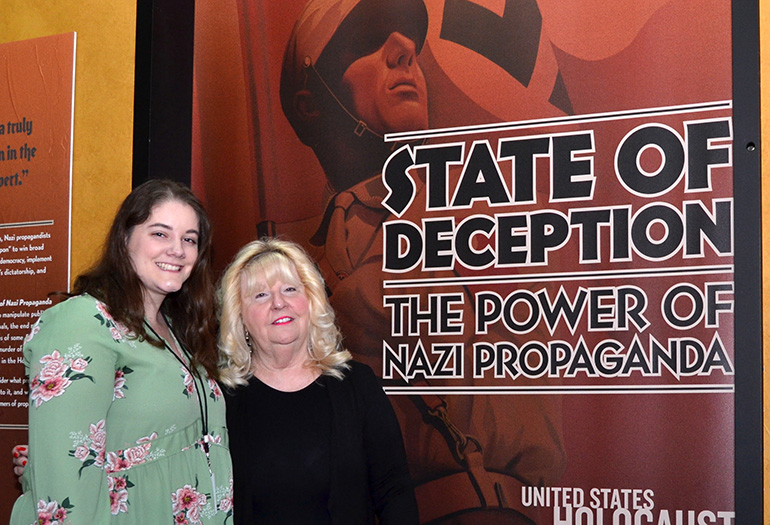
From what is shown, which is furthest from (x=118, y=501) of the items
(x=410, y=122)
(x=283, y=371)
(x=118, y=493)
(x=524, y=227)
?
(x=410, y=122)

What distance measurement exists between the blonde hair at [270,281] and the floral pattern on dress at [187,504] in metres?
0.48

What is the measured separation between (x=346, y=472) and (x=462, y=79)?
148cm

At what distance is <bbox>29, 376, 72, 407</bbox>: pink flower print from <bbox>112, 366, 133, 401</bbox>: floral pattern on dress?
17 centimetres

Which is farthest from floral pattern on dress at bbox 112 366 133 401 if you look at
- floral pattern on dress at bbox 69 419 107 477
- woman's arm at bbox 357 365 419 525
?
woman's arm at bbox 357 365 419 525

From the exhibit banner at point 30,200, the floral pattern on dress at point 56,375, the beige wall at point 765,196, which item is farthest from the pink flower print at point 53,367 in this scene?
the beige wall at point 765,196

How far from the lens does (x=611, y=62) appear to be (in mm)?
2926

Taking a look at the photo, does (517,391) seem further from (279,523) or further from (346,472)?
(279,523)

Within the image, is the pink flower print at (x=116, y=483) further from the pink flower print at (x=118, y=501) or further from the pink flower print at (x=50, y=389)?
the pink flower print at (x=50, y=389)

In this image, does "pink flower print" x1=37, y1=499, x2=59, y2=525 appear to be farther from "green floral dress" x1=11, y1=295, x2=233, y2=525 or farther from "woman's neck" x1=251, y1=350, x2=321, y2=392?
"woman's neck" x1=251, y1=350, x2=321, y2=392

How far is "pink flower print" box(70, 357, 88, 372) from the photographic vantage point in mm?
2057

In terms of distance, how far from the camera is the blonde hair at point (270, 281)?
2816 millimetres

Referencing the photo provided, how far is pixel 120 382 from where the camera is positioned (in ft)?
7.22

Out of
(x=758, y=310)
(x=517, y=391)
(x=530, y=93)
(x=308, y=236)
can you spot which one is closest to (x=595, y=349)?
(x=517, y=391)

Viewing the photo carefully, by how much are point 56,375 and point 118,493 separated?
37 centimetres
